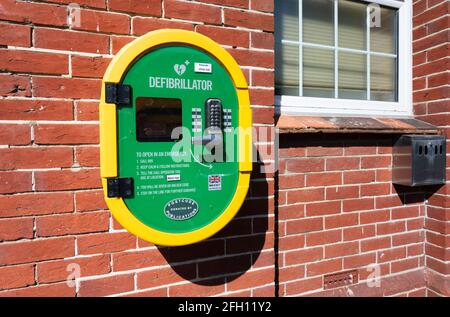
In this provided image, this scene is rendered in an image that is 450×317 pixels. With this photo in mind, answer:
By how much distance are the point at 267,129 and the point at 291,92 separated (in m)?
0.61

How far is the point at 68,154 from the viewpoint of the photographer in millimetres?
1540

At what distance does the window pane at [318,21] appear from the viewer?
2.46 m

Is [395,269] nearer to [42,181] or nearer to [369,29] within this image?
[369,29]

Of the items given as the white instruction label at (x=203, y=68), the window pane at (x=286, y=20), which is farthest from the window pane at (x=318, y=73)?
the white instruction label at (x=203, y=68)

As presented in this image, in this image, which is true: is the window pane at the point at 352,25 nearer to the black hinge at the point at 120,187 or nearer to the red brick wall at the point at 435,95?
the red brick wall at the point at 435,95

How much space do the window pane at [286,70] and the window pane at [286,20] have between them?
8 cm

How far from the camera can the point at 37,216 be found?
1502 mm

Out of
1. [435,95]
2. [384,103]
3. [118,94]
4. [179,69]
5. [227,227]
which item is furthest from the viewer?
[384,103]

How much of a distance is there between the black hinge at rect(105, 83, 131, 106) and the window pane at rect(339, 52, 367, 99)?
1.75 metres

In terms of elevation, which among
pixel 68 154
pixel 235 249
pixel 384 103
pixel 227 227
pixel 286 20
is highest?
pixel 286 20

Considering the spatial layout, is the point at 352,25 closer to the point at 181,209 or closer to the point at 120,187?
the point at 181,209

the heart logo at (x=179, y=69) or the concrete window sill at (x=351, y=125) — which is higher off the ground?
the heart logo at (x=179, y=69)

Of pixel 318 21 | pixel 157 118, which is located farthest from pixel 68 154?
pixel 318 21

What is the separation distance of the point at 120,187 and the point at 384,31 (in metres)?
2.48
